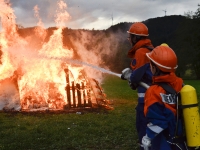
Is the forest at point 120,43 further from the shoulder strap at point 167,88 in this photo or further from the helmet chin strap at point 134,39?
the shoulder strap at point 167,88

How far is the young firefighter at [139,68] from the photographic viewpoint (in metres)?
4.86

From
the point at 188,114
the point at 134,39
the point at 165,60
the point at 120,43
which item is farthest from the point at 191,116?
the point at 120,43

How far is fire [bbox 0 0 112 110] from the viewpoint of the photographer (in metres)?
12.4

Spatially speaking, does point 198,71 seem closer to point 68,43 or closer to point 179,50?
point 179,50

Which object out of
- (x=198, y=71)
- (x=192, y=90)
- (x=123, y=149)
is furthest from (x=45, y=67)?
(x=198, y=71)

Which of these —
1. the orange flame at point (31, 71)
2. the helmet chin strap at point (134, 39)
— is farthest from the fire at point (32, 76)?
the helmet chin strap at point (134, 39)

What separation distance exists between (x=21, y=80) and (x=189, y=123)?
10310mm

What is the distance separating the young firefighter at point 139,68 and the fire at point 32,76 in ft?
23.0

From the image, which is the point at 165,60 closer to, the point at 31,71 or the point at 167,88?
the point at 167,88

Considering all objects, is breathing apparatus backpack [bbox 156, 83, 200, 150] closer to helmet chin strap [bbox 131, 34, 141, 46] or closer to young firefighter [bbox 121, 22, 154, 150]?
young firefighter [bbox 121, 22, 154, 150]

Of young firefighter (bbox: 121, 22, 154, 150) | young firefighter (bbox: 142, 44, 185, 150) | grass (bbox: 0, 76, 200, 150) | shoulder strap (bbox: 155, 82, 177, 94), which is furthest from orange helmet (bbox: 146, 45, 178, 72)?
grass (bbox: 0, 76, 200, 150)

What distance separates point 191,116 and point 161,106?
356 mm

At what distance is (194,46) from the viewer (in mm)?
49062

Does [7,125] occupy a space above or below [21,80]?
below
